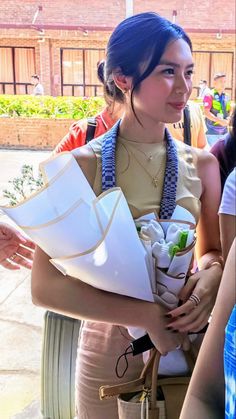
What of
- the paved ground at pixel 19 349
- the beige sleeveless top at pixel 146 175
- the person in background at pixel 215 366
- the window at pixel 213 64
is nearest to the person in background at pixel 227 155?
the beige sleeveless top at pixel 146 175

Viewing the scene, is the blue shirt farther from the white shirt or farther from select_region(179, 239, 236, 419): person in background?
the white shirt

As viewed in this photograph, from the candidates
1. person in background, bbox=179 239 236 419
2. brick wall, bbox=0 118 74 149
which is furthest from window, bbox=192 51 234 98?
person in background, bbox=179 239 236 419

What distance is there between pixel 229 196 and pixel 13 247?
84 cm

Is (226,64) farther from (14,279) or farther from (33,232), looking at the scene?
(33,232)

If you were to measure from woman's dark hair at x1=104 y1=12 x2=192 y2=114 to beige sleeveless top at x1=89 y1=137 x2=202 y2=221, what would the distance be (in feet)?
0.64

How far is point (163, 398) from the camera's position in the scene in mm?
1173

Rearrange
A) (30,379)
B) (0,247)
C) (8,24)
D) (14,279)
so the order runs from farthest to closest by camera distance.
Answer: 1. (8,24)
2. (14,279)
3. (30,379)
4. (0,247)

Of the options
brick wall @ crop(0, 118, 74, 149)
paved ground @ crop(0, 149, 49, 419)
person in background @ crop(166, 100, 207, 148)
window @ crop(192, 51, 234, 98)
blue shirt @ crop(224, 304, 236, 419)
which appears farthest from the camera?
window @ crop(192, 51, 234, 98)

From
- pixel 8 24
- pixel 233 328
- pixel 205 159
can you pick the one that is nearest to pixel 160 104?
pixel 205 159

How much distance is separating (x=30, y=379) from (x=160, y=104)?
240cm

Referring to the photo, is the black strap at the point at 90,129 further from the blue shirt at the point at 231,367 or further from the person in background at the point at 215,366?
the blue shirt at the point at 231,367

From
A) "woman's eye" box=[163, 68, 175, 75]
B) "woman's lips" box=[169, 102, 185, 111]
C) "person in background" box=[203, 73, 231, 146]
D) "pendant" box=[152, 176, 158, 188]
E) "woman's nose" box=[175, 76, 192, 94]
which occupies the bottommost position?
"person in background" box=[203, 73, 231, 146]

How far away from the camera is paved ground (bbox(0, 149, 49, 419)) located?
3.05m

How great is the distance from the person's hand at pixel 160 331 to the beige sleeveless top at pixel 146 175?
0.87 ft
